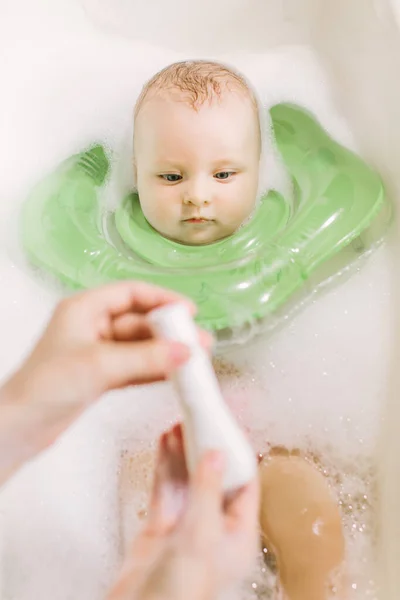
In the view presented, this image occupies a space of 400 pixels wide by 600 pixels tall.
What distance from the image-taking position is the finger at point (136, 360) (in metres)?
0.59

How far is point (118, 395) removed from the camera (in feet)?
3.50

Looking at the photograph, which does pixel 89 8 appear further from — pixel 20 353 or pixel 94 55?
pixel 20 353

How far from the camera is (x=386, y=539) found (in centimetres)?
88

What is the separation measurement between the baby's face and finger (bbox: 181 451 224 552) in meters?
0.58

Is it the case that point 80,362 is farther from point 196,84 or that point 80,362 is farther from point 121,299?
point 196,84

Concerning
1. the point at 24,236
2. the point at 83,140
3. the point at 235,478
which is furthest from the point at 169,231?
the point at 235,478

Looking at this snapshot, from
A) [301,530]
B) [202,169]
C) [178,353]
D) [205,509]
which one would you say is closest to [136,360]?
[178,353]

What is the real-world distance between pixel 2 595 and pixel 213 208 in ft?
2.12

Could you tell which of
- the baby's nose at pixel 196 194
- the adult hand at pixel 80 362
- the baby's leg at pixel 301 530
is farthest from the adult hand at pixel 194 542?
the baby's nose at pixel 196 194

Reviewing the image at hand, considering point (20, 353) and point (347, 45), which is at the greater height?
point (347, 45)

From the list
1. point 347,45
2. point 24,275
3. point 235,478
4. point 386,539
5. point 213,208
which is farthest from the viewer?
point 347,45

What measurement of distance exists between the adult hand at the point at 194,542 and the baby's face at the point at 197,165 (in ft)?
1.77

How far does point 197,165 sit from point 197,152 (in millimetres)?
20

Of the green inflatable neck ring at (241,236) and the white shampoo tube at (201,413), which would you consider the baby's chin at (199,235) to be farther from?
the white shampoo tube at (201,413)
